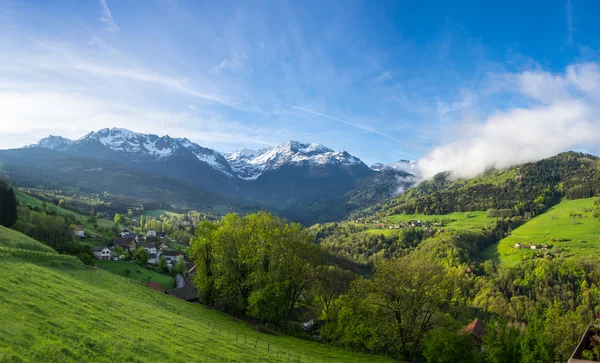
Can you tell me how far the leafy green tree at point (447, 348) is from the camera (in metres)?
37.2

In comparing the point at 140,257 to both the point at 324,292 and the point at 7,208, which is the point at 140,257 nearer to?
the point at 7,208

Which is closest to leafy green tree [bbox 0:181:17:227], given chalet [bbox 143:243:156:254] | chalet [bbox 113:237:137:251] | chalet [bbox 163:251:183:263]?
chalet [bbox 113:237:137:251]

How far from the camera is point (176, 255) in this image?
126 metres

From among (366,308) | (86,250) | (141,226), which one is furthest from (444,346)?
(141,226)

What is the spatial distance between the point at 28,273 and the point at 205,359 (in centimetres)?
1711

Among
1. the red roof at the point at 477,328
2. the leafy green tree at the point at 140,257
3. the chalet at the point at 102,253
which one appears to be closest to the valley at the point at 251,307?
the leafy green tree at the point at 140,257

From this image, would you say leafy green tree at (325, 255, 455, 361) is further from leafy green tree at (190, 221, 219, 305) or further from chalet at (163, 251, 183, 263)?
chalet at (163, 251, 183, 263)

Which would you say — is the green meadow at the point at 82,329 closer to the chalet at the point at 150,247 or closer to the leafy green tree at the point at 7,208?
the leafy green tree at the point at 7,208

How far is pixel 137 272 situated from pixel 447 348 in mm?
74509

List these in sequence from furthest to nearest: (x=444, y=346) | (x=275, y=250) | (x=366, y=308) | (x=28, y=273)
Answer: (x=275, y=250) < (x=366, y=308) < (x=444, y=346) < (x=28, y=273)

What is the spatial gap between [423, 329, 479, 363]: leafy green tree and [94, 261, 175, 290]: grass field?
63299 mm

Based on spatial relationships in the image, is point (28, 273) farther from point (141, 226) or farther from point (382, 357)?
point (141, 226)

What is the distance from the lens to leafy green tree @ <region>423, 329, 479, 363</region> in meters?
37.2

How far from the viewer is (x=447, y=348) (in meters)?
36.8
